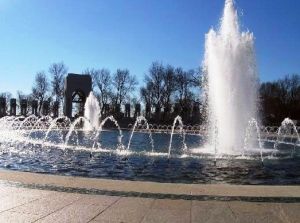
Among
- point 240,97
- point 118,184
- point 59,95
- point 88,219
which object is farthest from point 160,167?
point 59,95

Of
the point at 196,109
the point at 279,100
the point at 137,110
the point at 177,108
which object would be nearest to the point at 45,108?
the point at 137,110

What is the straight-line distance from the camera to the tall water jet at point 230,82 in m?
24.1

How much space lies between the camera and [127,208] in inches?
316

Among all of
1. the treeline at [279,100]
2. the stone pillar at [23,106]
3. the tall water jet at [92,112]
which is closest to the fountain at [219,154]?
the tall water jet at [92,112]

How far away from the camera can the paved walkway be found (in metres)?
7.33

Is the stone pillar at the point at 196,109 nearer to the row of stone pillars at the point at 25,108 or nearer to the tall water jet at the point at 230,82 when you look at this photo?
the row of stone pillars at the point at 25,108

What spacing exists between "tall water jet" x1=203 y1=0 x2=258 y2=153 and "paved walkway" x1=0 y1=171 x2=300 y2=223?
14.8 meters

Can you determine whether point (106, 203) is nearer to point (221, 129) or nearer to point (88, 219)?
point (88, 219)

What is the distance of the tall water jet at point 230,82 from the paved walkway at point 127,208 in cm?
1482

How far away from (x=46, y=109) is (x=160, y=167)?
92.6m

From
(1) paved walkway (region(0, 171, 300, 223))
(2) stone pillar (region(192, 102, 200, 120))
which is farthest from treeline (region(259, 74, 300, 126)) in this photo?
(1) paved walkway (region(0, 171, 300, 223))

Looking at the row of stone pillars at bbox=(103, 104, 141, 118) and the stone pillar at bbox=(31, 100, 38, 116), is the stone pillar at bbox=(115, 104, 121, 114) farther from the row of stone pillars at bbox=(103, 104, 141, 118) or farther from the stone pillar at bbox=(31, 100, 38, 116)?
the stone pillar at bbox=(31, 100, 38, 116)

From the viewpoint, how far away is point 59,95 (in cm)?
10506

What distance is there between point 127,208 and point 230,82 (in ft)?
58.3
